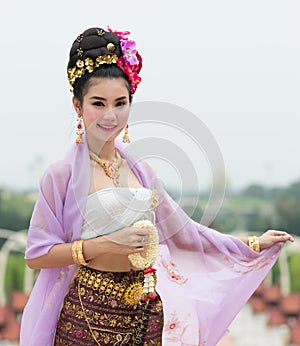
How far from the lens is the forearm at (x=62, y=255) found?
181cm

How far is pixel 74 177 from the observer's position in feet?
6.14

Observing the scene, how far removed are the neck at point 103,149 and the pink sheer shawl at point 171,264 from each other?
1.0 inches

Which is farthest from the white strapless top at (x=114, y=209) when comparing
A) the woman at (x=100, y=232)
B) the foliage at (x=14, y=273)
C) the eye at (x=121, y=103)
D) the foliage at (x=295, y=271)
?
the foliage at (x=295, y=271)

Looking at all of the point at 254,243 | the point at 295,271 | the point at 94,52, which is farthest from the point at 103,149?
the point at 295,271

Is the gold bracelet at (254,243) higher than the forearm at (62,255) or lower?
higher

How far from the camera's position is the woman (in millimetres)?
1824

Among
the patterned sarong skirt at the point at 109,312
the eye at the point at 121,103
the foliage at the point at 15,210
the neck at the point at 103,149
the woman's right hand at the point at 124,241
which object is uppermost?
the foliage at the point at 15,210

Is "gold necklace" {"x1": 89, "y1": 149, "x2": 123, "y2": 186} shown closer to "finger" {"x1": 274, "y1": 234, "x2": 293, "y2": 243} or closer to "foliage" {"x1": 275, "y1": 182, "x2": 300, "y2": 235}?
"finger" {"x1": 274, "y1": 234, "x2": 293, "y2": 243}

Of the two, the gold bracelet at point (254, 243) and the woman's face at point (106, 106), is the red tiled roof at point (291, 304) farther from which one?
the woman's face at point (106, 106)

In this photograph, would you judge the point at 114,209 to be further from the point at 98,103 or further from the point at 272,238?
the point at 272,238

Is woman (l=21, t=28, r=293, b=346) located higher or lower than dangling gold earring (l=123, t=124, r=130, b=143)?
lower

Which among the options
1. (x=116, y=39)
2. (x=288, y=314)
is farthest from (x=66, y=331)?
(x=288, y=314)

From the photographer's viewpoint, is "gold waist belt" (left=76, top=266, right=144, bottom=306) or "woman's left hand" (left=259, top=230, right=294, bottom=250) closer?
"gold waist belt" (left=76, top=266, right=144, bottom=306)

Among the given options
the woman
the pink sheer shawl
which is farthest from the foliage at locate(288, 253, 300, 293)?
the woman
